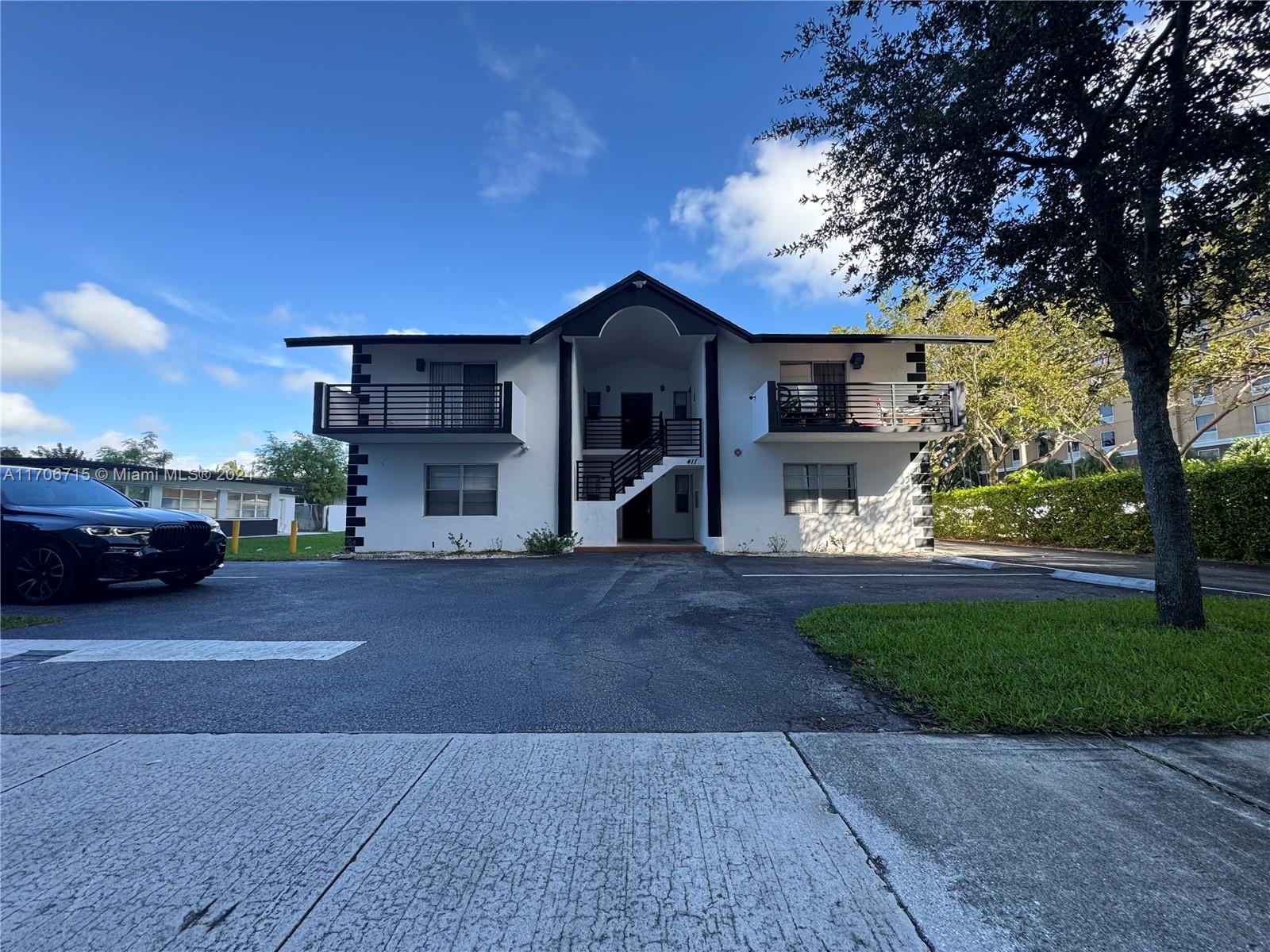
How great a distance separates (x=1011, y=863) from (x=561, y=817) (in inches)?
67.8

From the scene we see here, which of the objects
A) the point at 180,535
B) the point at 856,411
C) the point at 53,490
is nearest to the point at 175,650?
the point at 180,535

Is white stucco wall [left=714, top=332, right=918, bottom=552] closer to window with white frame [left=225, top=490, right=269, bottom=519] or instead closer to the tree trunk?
the tree trunk

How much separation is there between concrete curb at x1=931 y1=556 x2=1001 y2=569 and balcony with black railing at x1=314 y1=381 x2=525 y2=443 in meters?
11.0

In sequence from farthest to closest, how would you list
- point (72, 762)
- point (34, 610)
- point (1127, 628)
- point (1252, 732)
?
1. point (34, 610)
2. point (1127, 628)
3. point (1252, 732)
4. point (72, 762)

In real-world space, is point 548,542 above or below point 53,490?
below

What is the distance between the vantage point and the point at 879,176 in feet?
22.0

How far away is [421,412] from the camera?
49.3 ft

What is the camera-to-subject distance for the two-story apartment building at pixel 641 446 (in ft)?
49.3

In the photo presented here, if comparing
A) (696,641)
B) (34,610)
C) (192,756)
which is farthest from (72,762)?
(34,610)

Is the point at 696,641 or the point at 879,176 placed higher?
the point at 879,176

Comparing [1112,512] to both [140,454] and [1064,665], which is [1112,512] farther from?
[140,454]

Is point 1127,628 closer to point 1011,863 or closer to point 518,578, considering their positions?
point 1011,863

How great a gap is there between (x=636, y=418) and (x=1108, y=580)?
512 inches

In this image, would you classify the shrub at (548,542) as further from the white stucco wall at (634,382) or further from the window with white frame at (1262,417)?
the window with white frame at (1262,417)
